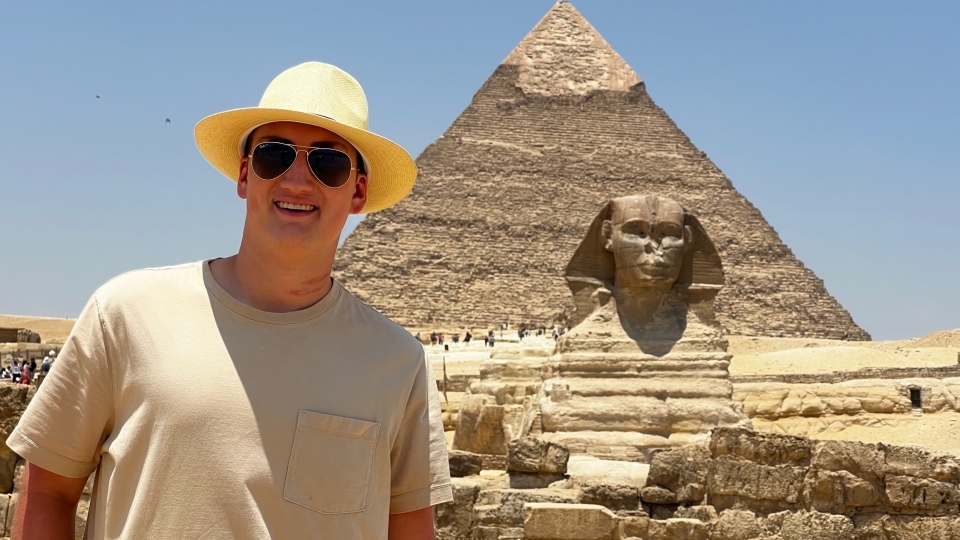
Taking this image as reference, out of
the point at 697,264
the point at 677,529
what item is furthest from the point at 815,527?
the point at 697,264

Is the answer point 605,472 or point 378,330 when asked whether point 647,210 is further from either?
point 378,330

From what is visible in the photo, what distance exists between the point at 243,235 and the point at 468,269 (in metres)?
111

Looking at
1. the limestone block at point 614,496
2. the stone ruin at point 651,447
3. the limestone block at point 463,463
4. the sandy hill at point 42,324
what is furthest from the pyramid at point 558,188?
the limestone block at point 614,496

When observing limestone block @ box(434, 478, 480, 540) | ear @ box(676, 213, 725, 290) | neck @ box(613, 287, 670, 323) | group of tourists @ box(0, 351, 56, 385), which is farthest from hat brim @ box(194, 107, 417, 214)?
group of tourists @ box(0, 351, 56, 385)

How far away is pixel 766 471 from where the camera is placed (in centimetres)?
361

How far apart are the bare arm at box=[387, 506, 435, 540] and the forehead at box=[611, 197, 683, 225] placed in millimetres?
5148

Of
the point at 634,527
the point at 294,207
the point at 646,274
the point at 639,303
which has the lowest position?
the point at 634,527

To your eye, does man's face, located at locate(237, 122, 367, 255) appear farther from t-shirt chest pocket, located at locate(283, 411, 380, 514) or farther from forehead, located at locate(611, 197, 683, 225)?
forehead, located at locate(611, 197, 683, 225)

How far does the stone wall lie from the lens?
3.49 m

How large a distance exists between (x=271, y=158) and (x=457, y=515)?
1.99 metres

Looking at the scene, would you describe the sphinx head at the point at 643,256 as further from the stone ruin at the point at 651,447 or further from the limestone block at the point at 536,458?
Result: the limestone block at the point at 536,458

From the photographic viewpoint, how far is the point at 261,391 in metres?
1.75

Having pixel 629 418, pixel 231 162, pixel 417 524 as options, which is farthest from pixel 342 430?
pixel 629 418

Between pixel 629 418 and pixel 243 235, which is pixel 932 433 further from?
pixel 243 235
